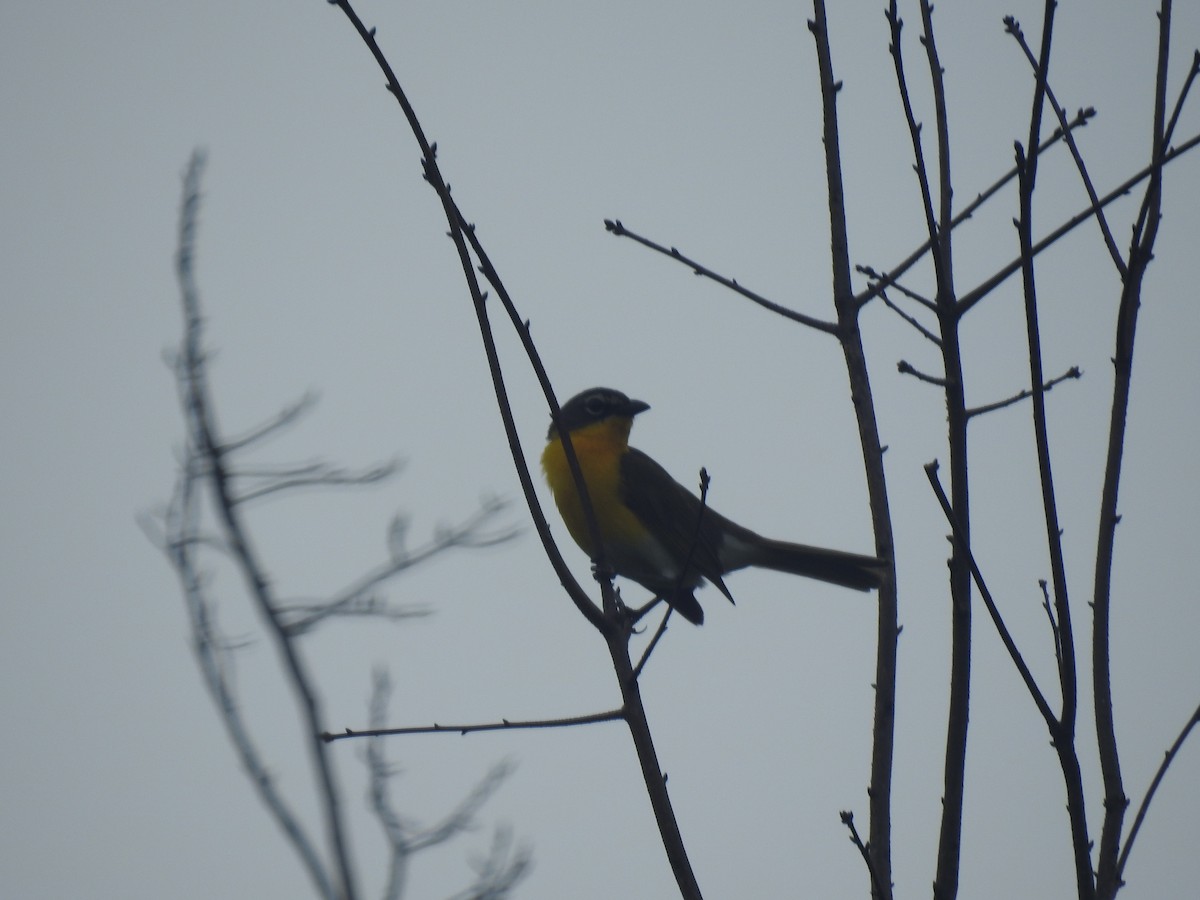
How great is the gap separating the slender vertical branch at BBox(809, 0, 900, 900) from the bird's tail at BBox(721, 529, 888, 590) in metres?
4.16

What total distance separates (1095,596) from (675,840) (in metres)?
1.12

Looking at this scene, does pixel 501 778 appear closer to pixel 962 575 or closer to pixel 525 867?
pixel 525 867

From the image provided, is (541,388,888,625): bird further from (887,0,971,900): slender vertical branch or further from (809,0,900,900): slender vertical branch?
(887,0,971,900): slender vertical branch

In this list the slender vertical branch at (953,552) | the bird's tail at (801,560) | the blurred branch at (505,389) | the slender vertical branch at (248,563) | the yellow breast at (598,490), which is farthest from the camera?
the bird's tail at (801,560)

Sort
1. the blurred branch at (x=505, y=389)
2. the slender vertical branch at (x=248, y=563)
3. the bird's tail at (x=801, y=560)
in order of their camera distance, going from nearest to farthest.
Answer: the slender vertical branch at (x=248, y=563) → the blurred branch at (x=505, y=389) → the bird's tail at (x=801, y=560)

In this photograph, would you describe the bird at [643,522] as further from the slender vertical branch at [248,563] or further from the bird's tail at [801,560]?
the slender vertical branch at [248,563]

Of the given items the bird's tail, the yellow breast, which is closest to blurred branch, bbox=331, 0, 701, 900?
the yellow breast

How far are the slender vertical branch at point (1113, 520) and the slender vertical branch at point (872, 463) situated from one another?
1.93ft

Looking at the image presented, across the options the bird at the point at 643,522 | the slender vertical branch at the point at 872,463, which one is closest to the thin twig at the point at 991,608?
the slender vertical branch at the point at 872,463

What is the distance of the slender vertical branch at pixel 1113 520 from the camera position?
2.48m

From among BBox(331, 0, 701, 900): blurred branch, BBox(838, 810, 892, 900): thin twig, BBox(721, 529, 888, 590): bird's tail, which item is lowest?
BBox(838, 810, 892, 900): thin twig

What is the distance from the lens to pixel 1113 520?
2.74 m

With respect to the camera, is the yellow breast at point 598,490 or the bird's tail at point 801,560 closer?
the yellow breast at point 598,490

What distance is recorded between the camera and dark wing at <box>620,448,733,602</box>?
24.4 ft
